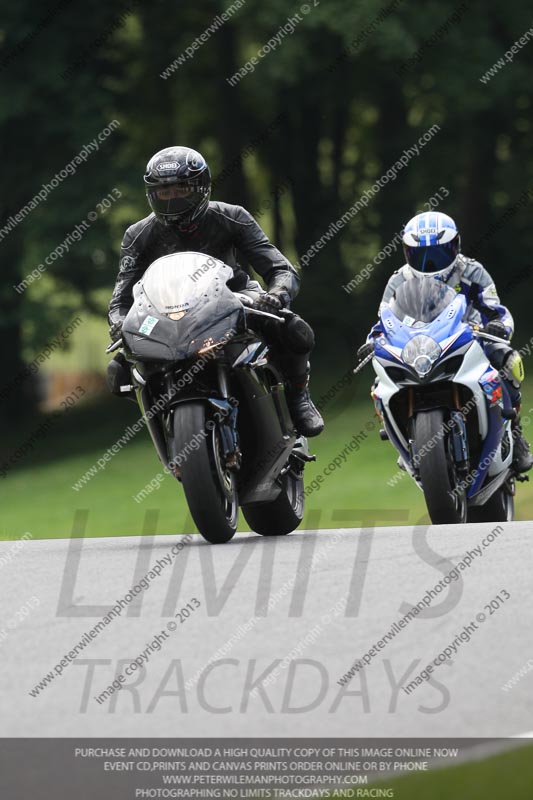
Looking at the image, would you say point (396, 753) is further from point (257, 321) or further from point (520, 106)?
point (520, 106)

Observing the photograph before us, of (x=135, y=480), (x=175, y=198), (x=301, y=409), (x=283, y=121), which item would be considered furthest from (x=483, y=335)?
(x=283, y=121)

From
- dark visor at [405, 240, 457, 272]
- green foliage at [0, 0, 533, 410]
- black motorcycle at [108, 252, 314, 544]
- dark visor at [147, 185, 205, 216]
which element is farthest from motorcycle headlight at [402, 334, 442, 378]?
green foliage at [0, 0, 533, 410]

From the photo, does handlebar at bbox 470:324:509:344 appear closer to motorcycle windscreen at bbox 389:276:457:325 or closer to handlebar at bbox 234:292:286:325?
motorcycle windscreen at bbox 389:276:457:325

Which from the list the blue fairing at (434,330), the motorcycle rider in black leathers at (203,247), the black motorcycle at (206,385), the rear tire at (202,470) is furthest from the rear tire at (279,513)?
the rear tire at (202,470)

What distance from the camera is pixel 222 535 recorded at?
24.7 ft

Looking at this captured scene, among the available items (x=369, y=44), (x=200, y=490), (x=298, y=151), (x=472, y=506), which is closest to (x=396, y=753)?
(x=200, y=490)

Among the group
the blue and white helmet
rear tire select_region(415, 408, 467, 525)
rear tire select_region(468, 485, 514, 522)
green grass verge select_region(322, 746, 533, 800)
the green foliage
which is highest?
green grass verge select_region(322, 746, 533, 800)

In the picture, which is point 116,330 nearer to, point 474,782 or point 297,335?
point 297,335

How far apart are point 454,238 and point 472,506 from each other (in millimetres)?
1735

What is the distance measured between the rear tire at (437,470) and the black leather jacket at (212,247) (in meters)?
1.11

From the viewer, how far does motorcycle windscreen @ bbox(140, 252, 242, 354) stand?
744 centimetres

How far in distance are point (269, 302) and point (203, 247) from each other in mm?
540

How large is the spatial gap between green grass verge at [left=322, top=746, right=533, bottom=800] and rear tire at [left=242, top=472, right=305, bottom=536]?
477 cm

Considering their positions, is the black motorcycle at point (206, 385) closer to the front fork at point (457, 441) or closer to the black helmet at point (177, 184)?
the black helmet at point (177, 184)
